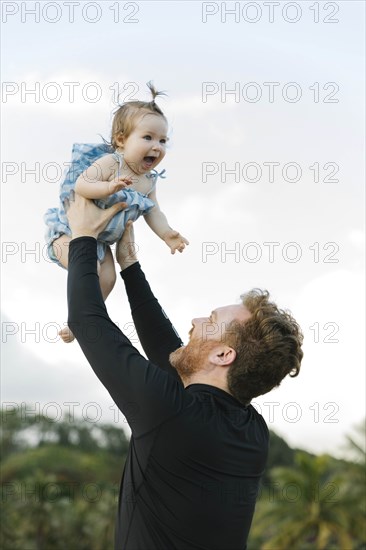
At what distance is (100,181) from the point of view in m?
4.16

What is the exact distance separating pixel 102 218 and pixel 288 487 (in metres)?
29.3

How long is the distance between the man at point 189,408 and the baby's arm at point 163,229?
527 mm

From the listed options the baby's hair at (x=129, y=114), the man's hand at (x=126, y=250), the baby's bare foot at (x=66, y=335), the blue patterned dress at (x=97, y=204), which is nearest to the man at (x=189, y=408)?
the blue patterned dress at (x=97, y=204)

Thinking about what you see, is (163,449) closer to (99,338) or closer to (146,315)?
(99,338)

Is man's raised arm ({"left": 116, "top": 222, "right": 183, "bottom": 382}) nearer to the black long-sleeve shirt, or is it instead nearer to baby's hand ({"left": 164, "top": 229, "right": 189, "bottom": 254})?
baby's hand ({"left": 164, "top": 229, "right": 189, "bottom": 254})

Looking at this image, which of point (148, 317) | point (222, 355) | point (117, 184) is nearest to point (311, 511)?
point (148, 317)

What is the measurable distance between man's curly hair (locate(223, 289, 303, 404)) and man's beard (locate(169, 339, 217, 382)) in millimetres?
104

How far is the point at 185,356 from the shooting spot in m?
4.10

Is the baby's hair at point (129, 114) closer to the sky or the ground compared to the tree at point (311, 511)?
closer to the sky

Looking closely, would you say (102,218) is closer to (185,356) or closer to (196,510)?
(185,356)

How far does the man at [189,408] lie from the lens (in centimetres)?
371

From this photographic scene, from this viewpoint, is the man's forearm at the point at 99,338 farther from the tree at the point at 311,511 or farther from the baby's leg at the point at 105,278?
the tree at the point at 311,511

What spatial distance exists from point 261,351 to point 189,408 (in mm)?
492

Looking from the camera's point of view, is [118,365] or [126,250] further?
[126,250]
